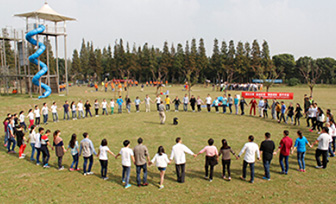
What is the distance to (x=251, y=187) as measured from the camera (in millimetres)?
7617

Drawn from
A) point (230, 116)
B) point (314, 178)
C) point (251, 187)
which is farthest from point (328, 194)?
point (230, 116)

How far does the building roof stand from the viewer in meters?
28.0

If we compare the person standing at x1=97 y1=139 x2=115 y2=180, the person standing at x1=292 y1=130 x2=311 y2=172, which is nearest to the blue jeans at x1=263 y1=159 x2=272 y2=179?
the person standing at x1=292 y1=130 x2=311 y2=172

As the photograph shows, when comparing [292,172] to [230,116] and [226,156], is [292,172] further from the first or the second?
[230,116]

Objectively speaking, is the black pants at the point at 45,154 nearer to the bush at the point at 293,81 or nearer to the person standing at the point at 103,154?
the person standing at the point at 103,154

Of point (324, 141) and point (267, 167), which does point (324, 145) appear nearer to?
point (324, 141)

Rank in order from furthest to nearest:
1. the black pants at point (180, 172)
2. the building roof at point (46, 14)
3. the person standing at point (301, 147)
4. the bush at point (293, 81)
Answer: the bush at point (293, 81)
the building roof at point (46, 14)
the person standing at point (301, 147)
the black pants at point (180, 172)

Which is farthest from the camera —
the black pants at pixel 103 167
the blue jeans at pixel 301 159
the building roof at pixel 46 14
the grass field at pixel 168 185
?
the building roof at pixel 46 14

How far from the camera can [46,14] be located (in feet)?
93.2

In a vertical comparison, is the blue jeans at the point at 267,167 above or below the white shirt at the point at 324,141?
below

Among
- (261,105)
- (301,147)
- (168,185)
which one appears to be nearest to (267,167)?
(301,147)

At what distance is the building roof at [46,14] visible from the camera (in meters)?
28.0

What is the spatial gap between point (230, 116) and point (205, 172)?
38.2 feet

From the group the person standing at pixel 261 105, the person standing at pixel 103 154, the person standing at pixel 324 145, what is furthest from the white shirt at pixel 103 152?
the person standing at pixel 261 105
